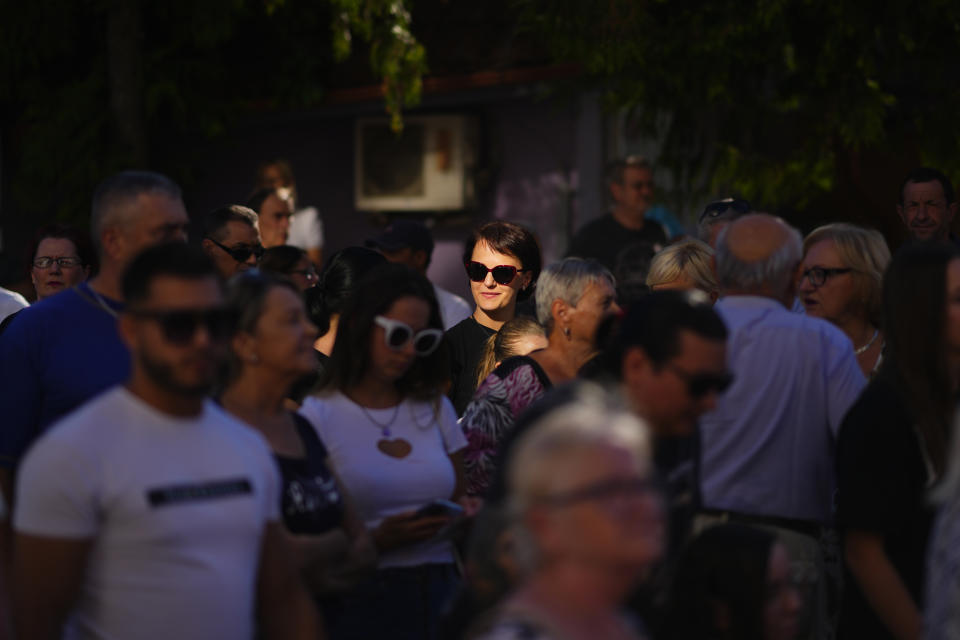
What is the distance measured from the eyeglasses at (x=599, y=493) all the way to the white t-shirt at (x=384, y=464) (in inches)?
71.0

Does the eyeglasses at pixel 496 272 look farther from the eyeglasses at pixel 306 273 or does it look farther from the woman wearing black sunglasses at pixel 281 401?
the woman wearing black sunglasses at pixel 281 401

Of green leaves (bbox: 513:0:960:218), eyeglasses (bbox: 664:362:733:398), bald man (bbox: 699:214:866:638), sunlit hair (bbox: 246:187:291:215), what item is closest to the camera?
eyeglasses (bbox: 664:362:733:398)

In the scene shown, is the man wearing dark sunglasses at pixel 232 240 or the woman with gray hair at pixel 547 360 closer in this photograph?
the woman with gray hair at pixel 547 360

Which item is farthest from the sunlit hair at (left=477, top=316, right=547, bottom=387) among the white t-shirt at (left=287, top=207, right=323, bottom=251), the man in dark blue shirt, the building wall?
the building wall

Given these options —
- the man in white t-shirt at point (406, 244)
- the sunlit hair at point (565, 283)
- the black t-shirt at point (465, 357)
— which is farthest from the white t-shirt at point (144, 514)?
the man in white t-shirt at point (406, 244)

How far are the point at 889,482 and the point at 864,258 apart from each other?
6.33ft

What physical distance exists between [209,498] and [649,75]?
6.74 metres

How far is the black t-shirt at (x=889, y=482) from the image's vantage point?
148 inches

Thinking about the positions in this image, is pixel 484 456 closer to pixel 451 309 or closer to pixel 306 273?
pixel 306 273

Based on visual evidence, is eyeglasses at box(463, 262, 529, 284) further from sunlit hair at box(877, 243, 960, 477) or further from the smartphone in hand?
sunlit hair at box(877, 243, 960, 477)

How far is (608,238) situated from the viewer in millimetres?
9539

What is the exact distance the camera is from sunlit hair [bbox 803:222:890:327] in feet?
18.1

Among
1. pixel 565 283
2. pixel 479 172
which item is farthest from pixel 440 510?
pixel 479 172

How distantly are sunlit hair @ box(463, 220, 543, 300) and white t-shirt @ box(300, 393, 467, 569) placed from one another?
2210mm
